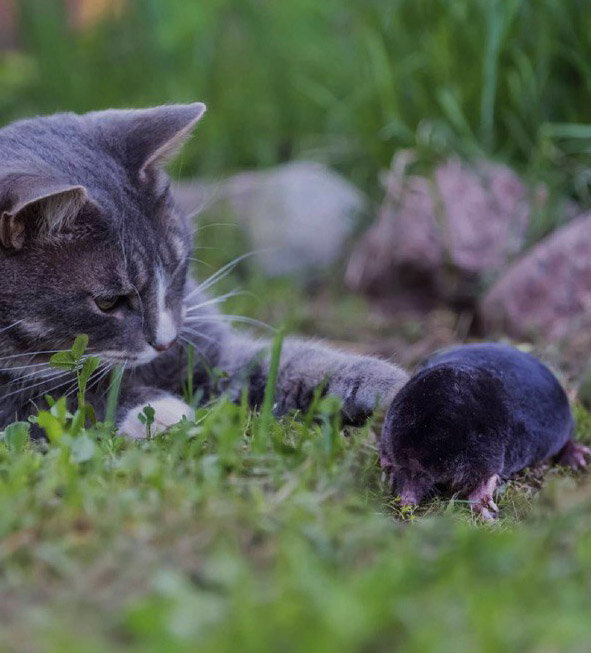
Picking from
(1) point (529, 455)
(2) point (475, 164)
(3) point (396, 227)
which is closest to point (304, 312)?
(3) point (396, 227)

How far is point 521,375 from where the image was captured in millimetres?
2525

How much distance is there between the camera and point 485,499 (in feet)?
7.49

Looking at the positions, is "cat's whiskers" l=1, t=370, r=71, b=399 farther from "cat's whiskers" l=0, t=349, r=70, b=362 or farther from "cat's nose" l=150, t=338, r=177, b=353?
"cat's nose" l=150, t=338, r=177, b=353

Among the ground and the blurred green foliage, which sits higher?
the ground

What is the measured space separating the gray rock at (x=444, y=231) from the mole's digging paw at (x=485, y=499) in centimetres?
217

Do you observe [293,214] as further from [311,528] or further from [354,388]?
[311,528]

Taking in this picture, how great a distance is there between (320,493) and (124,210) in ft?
3.76

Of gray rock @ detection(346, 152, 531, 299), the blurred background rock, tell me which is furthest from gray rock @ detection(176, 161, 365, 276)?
gray rock @ detection(346, 152, 531, 299)

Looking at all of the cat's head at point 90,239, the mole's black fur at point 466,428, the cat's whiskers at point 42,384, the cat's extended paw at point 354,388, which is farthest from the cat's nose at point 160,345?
the mole's black fur at point 466,428

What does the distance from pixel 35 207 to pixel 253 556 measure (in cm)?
124

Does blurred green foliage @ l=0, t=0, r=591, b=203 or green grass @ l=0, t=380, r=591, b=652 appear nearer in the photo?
green grass @ l=0, t=380, r=591, b=652

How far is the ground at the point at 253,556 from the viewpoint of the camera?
1.21 meters

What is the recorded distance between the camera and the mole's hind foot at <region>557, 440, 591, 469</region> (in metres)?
2.72

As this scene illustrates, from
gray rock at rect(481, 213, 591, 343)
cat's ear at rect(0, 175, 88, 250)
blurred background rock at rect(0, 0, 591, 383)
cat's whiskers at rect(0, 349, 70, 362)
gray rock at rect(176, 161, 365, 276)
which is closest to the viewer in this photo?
cat's ear at rect(0, 175, 88, 250)
